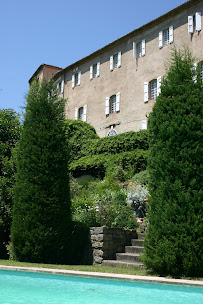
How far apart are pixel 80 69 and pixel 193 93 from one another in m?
24.2

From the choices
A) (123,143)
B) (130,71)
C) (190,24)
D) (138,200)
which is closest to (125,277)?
A: (138,200)

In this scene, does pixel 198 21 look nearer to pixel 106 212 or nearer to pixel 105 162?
pixel 105 162

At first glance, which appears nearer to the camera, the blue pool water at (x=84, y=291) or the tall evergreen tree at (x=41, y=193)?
the blue pool water at (x=84, y=291)

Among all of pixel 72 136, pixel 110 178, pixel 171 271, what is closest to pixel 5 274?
pixel 171 271

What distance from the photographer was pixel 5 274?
7.20 m

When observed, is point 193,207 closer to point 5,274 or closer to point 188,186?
point 188,186

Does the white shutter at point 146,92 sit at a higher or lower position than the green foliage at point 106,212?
higher

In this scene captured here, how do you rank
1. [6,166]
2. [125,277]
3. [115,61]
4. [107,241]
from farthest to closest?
[115,61] < [6,166] < [107,241] < [125,277]

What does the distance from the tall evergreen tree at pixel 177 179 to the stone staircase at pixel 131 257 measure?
149 cm

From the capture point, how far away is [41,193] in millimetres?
9273

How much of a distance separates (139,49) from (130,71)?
5.42ft

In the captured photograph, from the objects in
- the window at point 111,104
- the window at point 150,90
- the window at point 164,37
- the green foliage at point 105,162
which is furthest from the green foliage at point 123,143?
the window at point 164,37

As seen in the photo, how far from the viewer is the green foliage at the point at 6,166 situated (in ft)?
35.1

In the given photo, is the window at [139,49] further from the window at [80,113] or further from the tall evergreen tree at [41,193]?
the tall evergreen tree at [41,193]
